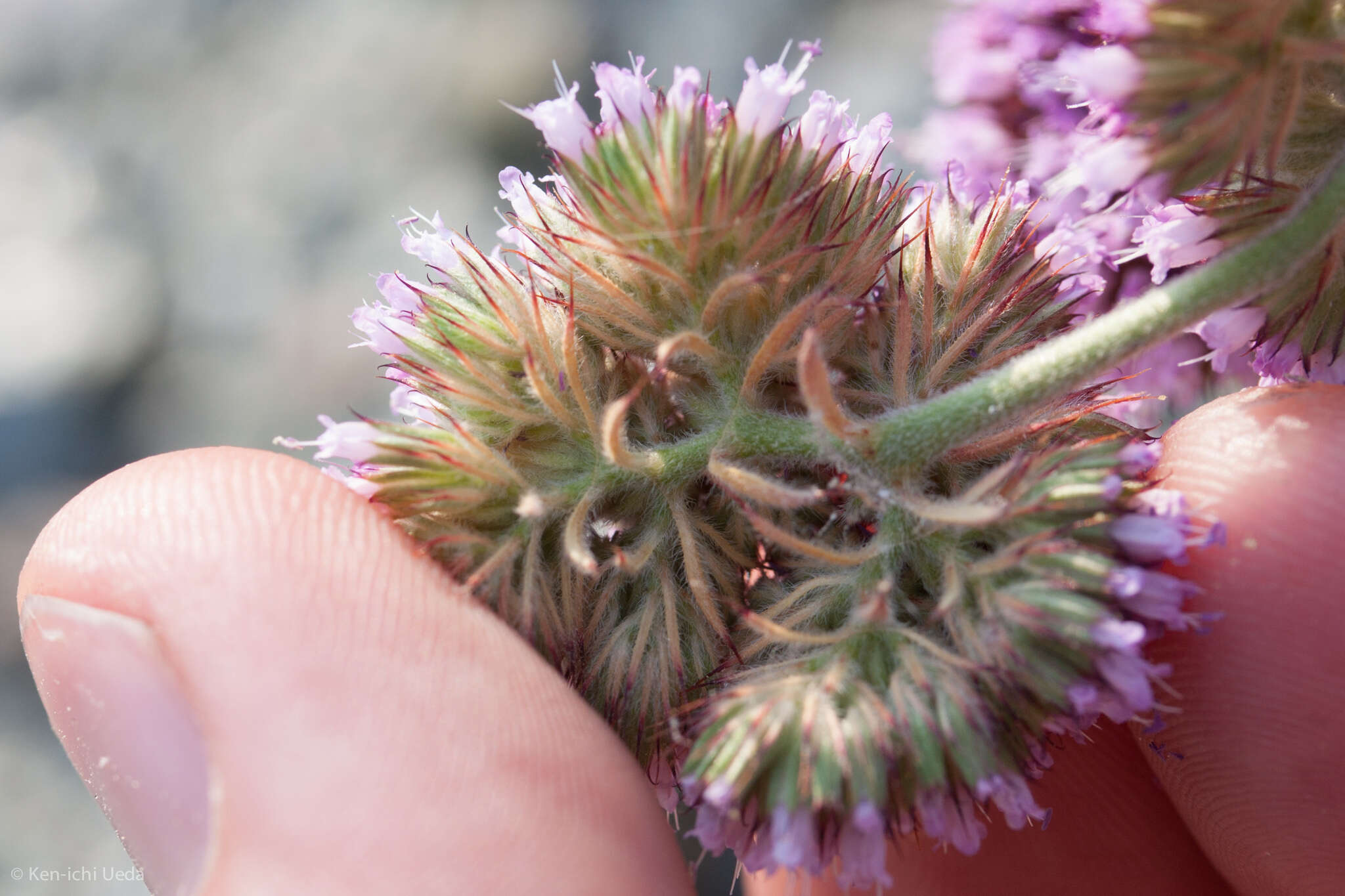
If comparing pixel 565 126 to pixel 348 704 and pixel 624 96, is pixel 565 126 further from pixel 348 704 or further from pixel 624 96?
pixel 348 704

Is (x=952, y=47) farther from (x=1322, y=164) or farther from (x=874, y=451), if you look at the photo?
(x=874, y=451)

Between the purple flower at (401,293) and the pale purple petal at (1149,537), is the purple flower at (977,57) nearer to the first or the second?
the pale purple petal at (1149,537)

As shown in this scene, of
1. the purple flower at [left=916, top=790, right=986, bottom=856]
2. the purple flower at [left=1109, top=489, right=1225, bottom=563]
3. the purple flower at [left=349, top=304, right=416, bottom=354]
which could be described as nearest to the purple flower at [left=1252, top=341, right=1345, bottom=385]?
the purple flower at [left=1109, top=489, right=1225, bottom=563]

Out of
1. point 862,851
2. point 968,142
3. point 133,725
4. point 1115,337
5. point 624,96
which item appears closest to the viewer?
point 862,851

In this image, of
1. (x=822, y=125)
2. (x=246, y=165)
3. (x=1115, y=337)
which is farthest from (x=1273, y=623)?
(x=246, y=165)

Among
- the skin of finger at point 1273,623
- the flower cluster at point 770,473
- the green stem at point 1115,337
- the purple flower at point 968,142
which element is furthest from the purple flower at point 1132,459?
the purple flower at point 968,142

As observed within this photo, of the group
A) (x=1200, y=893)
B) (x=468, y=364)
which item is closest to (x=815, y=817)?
(x=468, y=364)
